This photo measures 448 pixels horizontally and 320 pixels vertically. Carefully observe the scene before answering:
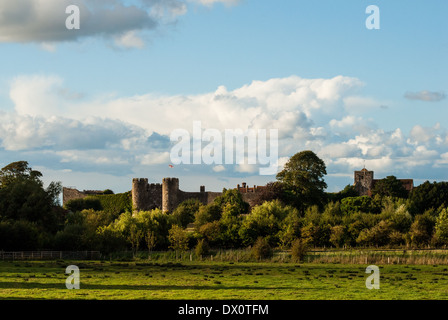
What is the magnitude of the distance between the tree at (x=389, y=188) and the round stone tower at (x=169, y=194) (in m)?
26.3

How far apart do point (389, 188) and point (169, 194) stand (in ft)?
94.6

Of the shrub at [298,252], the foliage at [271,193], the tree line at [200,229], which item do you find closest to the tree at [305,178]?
the foliage at [271,193]

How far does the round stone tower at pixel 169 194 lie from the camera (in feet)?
282

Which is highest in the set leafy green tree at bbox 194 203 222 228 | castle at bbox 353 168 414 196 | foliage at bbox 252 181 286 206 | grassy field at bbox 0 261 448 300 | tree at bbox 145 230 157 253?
castle at bbox 353 168 414 196

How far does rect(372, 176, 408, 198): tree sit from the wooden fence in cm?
4606

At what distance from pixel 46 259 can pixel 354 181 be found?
62180mm

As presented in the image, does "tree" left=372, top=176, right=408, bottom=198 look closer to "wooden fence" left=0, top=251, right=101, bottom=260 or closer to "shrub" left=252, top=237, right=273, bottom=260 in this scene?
"shrub" left=252, top=237, right=273, bottom=260

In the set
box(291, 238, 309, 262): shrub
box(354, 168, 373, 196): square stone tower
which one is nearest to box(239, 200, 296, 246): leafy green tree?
box(291, 238, 309, 262): shrub

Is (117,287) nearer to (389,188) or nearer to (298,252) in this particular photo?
(298,252)

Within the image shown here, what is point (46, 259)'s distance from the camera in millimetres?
50688

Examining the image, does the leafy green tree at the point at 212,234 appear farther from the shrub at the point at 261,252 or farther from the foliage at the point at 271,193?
the foliage at the point at 271,193

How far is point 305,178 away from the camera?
81.9 meters

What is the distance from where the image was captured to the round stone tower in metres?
86.0
